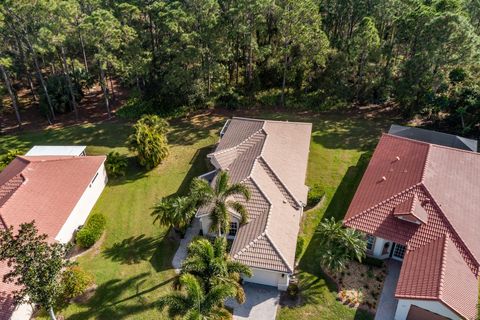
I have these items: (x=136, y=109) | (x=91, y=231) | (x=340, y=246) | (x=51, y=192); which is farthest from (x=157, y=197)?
(x=136, y=109)

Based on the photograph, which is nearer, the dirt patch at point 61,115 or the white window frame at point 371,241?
the white window frame at point 371,241

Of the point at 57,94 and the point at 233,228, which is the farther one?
the point at 57,94

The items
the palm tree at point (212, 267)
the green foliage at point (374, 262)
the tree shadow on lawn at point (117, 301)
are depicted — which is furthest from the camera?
the green foliage at point (374, 262)

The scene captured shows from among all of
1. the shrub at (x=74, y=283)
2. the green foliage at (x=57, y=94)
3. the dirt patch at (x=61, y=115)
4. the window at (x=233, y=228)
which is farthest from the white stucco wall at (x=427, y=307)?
the green foliage at (x=57, y=94)

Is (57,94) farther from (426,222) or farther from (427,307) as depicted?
(427,307)

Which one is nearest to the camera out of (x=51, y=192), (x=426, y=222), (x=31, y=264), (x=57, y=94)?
(x=31, y=264)

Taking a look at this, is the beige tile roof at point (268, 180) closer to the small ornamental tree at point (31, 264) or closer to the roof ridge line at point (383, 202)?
the roof ridge line at point (383, 202)
